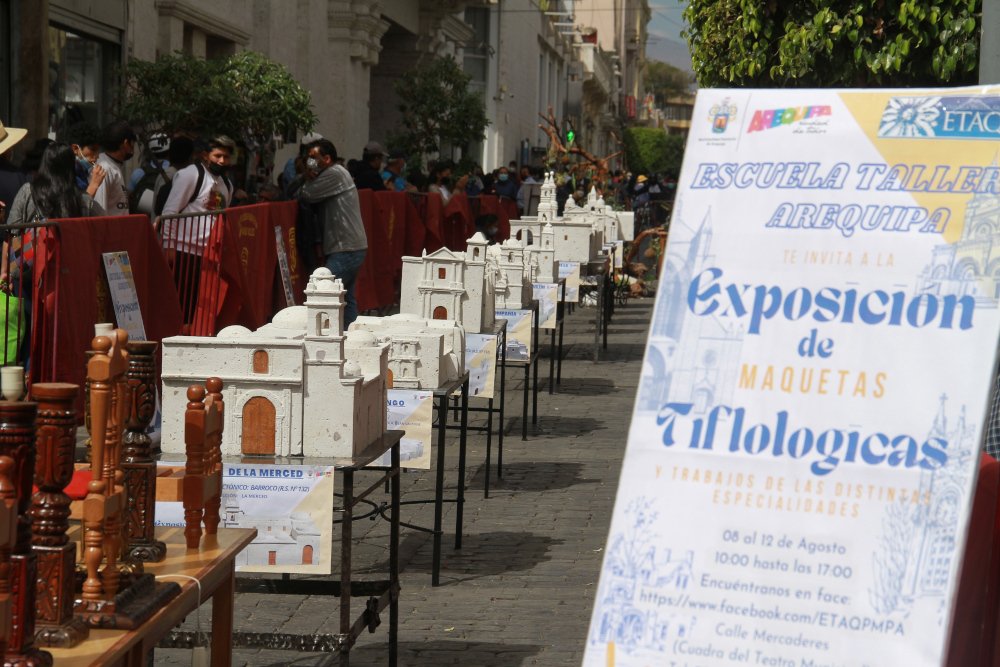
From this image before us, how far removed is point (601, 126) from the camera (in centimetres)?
9750

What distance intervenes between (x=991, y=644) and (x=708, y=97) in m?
1.50

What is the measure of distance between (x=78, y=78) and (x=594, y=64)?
67685 millimetres

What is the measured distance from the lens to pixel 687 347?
3.54m

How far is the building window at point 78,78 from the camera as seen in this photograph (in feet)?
52.5

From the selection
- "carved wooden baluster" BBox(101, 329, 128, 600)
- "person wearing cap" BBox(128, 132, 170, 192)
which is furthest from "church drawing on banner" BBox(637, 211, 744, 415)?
"person wearing cap" BBox(128, 132, 170, 192)

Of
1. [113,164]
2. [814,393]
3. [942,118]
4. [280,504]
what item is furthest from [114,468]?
[113,164]

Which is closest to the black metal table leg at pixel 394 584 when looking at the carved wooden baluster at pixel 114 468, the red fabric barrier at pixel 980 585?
the carved wooden baluster at pixel 114 468

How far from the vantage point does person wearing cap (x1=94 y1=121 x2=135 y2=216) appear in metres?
11.1

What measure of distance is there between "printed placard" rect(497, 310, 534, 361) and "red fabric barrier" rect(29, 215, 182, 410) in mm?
2797

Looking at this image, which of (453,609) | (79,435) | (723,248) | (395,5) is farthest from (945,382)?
(395,5)

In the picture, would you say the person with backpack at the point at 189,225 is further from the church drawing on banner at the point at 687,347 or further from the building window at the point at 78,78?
the church drawing on banner at the point at 687,347

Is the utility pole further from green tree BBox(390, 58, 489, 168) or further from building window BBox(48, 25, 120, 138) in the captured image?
green tree BBox(390, 58, 489, 168)

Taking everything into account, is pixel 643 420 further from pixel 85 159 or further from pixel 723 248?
pixel 85 159

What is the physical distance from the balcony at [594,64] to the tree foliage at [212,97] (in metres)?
65.1
